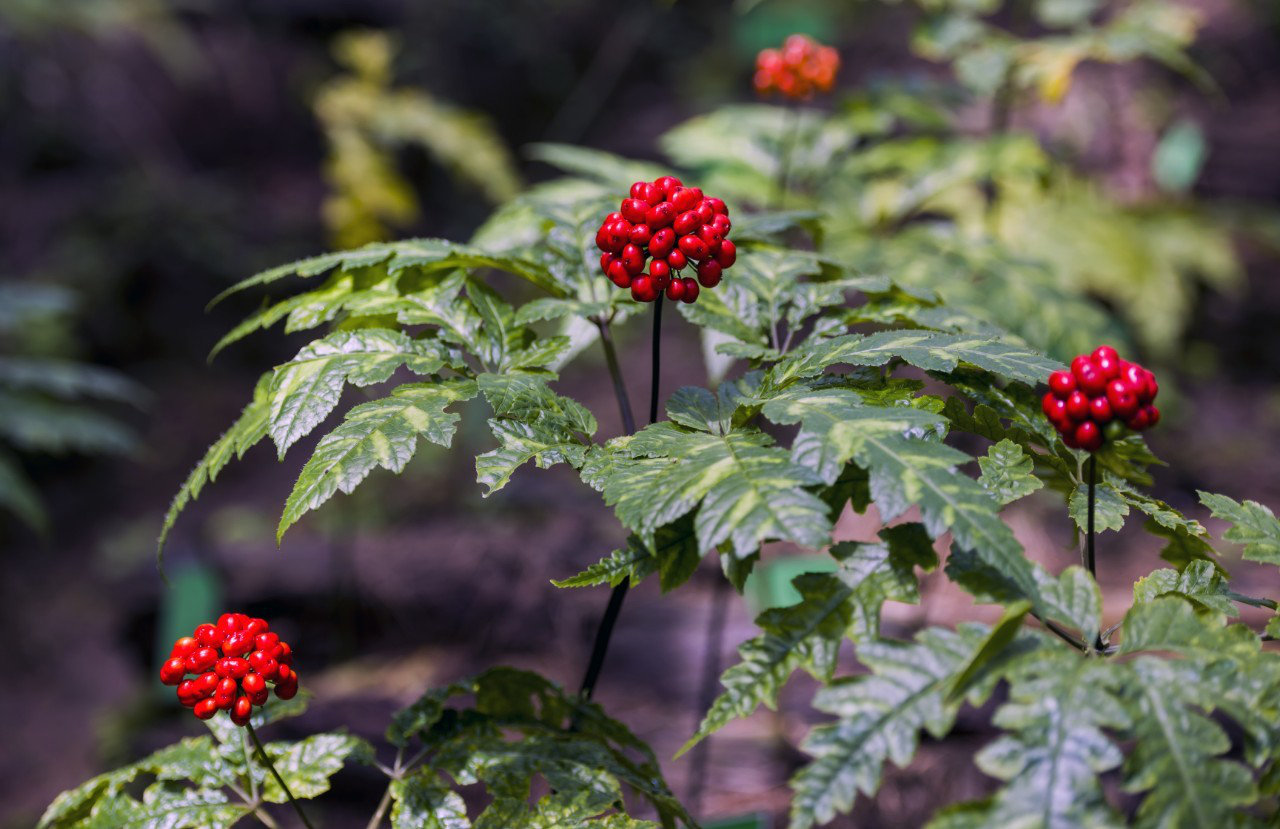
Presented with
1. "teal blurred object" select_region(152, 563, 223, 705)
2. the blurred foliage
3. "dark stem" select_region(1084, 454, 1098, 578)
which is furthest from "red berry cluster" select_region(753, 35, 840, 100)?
"teal blurred object" select_region(152, 563, 223, 705)

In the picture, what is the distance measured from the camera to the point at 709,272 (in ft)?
4.15

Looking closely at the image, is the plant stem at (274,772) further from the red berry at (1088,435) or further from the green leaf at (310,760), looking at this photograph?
the red berry at (1088,435)

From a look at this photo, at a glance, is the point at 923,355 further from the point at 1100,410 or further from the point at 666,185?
the point at 666,185

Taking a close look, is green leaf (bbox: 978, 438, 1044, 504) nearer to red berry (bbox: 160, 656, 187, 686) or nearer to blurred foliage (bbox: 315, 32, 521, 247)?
red berry (bbox: 160, 656, 187, 686)

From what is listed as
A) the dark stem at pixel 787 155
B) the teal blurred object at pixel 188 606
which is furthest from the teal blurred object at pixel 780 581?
the teal blurred object at pixel 188 606

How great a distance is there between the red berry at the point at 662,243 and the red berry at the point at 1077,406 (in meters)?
0.53

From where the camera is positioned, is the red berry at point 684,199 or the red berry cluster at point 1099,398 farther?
the red berry at point 684,199

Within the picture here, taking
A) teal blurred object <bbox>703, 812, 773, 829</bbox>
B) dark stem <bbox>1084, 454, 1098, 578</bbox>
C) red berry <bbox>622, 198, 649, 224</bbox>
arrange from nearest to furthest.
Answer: dark stem <bbox>1084, 454, 1098, 578</bbox> < red berry <bbox>622, 198, 649, 224</bbox> < teal blurred object <bbox>703, 812, 773, 829</bbox>

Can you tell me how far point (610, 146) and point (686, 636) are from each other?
5194 mm

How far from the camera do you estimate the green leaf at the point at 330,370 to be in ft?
3.71

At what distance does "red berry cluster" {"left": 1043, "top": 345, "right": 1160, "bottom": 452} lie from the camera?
0.99m

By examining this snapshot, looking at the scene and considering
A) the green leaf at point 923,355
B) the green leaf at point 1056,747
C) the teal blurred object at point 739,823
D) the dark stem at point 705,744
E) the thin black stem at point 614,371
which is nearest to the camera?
the green leaf at point 1056,747

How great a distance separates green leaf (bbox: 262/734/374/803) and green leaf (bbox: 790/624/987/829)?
727 mm

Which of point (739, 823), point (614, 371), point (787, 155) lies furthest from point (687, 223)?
point (787, 155)
